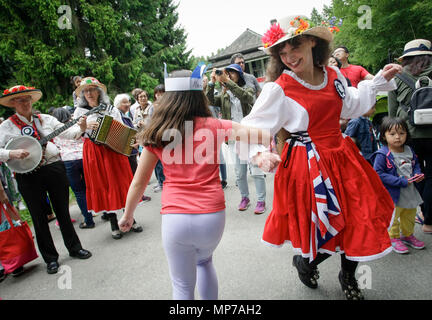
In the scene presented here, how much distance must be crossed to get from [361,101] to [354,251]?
1197 mm

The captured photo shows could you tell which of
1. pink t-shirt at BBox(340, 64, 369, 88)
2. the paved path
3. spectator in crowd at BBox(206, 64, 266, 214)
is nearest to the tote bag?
the paved path

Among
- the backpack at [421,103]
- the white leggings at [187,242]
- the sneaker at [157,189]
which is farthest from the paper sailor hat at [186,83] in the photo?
the sneaker at [157,189]

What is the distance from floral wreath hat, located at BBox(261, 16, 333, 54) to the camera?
1.90 m

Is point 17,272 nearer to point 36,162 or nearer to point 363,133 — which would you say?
point 36,162

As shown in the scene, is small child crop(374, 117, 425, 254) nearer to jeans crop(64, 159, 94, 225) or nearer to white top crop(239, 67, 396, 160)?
white top crop(239, 67, 396, 160)

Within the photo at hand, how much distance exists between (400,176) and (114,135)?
367cm

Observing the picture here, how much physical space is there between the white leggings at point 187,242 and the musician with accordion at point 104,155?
2580mm

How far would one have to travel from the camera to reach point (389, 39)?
45.1 feet

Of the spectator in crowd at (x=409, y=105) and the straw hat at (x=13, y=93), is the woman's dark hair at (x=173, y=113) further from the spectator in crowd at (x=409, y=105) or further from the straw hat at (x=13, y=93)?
the spectator in crowd at (x=409, y=105)

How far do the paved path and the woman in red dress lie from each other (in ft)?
2.35

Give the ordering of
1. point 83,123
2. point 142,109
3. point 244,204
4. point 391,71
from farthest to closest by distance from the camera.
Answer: point 142,109 < point 244,204 < point 83,123 < point 391,71

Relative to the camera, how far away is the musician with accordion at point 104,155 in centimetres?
386

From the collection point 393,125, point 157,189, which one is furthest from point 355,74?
point 157,189

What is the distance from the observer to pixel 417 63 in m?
3.03
